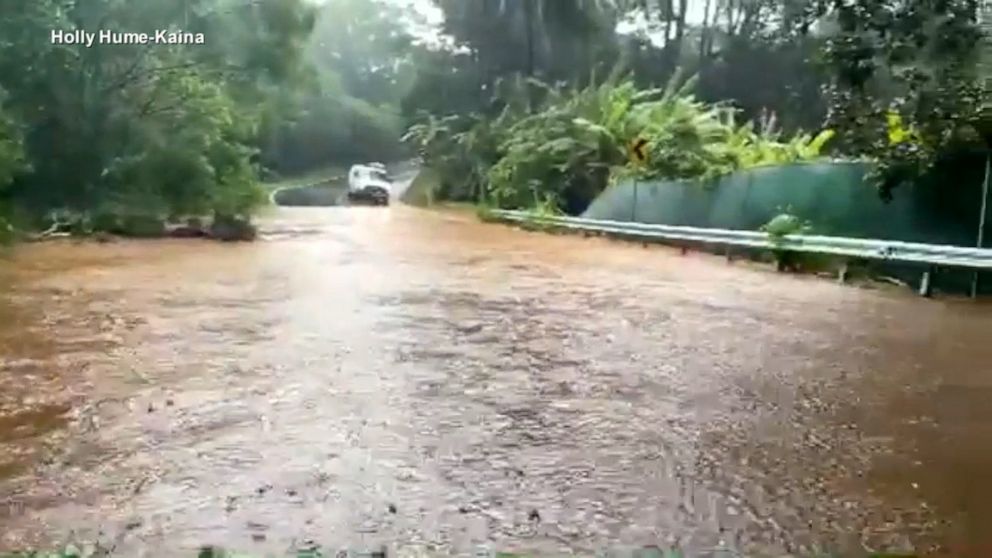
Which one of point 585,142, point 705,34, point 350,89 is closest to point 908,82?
point 705,34

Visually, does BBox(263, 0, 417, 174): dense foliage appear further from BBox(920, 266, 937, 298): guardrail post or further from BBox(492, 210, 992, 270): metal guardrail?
BBox(920, 266, 937, 298): guardrail post

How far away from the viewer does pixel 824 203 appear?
17.6 feet

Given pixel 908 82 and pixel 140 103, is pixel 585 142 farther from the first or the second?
pixel 140 103

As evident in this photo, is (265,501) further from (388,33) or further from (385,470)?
(388,33)

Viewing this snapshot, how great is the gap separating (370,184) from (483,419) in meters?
3.60

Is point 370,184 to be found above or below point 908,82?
below

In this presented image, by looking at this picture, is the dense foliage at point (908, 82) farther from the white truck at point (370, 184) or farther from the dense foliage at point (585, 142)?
the white truck at point (370, 184)

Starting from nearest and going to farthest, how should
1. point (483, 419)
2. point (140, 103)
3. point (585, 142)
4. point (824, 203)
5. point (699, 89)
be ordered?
point (483, 419) < point (140, 103) < point (824, 203) < point (699, 89) < point (585, 142)

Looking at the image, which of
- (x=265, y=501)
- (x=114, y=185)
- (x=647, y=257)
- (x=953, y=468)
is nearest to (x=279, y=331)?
(x=265, y=501)

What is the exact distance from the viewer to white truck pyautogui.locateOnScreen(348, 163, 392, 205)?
5012 mm

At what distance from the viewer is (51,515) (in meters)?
1.33

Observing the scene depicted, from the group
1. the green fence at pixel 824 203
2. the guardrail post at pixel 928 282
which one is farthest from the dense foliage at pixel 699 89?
the guardrail post at pixel 928 282

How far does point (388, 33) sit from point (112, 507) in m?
3.64

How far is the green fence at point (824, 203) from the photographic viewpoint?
4621mm
